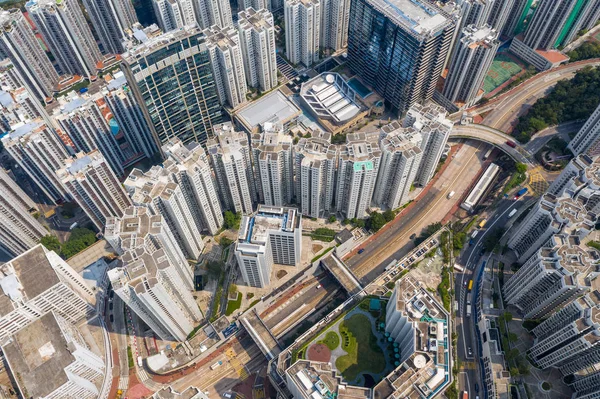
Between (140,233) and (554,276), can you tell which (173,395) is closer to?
(140,233)

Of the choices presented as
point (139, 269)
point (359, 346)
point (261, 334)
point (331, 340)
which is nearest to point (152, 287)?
point (139, 269)

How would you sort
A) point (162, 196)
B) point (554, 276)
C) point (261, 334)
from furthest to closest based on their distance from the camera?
point (261, 334) < point (162, 196) < point (554, 276)

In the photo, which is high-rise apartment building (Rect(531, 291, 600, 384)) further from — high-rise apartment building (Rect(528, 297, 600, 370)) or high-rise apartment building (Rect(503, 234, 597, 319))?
high-rise apartment building (Rect(503, 234, 597, 319))

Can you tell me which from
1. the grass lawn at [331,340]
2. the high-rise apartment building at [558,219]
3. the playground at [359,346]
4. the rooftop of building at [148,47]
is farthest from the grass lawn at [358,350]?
the rooftop of building at [148,47]

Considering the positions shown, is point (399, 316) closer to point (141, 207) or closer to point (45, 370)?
point (141, 207)

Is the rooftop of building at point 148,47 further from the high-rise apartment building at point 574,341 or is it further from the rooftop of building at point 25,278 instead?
the high-rise apartment building at point 574,341

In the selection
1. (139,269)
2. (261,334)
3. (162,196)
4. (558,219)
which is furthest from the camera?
(261,334)

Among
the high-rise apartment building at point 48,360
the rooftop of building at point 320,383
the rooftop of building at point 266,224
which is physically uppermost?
the rooftop of building at point 266,224
